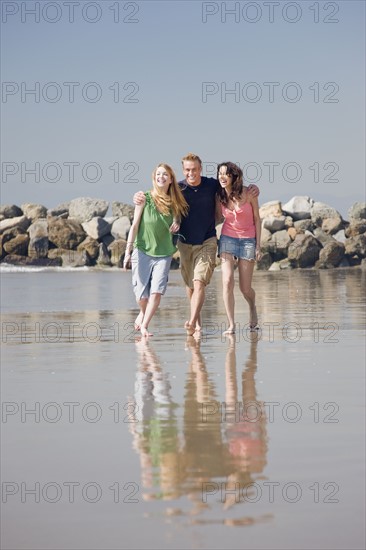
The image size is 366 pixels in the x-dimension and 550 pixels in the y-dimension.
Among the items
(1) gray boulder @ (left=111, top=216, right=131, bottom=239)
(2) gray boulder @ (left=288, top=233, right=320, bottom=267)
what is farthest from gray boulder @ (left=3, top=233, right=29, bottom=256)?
(2) gray boulder @ (left=288, top=233, right=320, bottom=267)

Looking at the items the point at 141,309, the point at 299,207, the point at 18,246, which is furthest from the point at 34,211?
the point at 141,309

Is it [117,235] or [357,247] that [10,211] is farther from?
[357,247]

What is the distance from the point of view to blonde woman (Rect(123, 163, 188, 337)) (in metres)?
13.1

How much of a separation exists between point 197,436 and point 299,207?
4965cm

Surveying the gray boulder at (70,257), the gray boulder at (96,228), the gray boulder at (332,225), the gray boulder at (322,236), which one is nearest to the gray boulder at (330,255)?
the gray boulder at (322,236)

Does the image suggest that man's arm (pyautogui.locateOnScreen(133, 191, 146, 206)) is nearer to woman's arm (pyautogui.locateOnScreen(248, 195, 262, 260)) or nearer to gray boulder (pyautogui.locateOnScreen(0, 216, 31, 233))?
woman's arm (pyautogui.locateOnScreen(248, 195, 262, 260))

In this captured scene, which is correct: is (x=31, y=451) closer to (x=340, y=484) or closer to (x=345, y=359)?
(x=340, y=484)

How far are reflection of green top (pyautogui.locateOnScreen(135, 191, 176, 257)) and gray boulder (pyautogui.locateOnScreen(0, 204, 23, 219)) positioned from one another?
4422 cm

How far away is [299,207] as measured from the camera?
55.9 m

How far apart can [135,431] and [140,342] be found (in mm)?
5931

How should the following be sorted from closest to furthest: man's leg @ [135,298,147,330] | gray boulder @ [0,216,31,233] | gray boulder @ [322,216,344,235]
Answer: man's leg @ [135,298,147,330], gray boulder @ [322,216,344,235], gray boulder @ [0,216,31,233]

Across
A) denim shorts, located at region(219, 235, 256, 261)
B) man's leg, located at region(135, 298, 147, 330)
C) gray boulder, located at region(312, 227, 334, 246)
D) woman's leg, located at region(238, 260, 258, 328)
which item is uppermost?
gray boulder, located at region(312, 227, 334, 246)

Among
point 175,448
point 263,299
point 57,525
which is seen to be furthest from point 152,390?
point 263,299

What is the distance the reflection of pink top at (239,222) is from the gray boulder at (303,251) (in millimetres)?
32639
